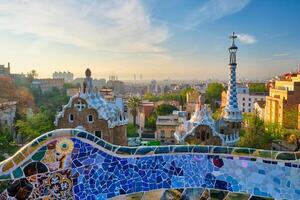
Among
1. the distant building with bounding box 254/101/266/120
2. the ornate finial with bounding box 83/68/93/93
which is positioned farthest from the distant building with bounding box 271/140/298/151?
the distant building with bounding box 254/101/266/120

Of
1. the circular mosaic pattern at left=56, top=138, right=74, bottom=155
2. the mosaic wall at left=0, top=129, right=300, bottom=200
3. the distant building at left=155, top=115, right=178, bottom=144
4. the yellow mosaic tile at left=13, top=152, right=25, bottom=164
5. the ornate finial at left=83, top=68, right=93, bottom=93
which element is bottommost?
the distant building at left=155, top=115, right=178, bottom=144

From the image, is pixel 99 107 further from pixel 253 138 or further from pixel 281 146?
pixel 281 146

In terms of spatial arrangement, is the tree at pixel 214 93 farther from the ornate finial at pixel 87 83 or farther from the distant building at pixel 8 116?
the ornate finial at pixel 87 83

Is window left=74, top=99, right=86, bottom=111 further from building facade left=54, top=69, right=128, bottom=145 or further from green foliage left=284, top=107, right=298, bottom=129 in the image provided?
green foliage left=284, top=107, right=298, bottom=129

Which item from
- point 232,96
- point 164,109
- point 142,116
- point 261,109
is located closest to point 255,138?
point 232,96

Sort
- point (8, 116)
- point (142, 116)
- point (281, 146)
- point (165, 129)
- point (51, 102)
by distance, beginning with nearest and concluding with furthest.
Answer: point (281, 146) < point (8, 116) < point (165, 129) < point (142, 116) < point (51, 102)

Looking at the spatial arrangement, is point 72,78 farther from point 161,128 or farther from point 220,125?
point 220,125

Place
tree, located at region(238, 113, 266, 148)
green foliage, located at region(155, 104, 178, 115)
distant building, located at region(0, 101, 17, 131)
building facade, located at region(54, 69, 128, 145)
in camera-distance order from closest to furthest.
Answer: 1. building facade, located at region(54, 69, 128, 145)
2. tree, located at region(238, 113, 266, 148)
3. distant building, located at region(0, 101, 17, 131)
4. green foliage, located at region(155, 104, 178, 115)

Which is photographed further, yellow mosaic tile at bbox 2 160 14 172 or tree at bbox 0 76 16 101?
tree at bbox 0 76 16 101

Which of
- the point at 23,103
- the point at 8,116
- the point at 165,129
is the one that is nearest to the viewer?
the point at 8,116
